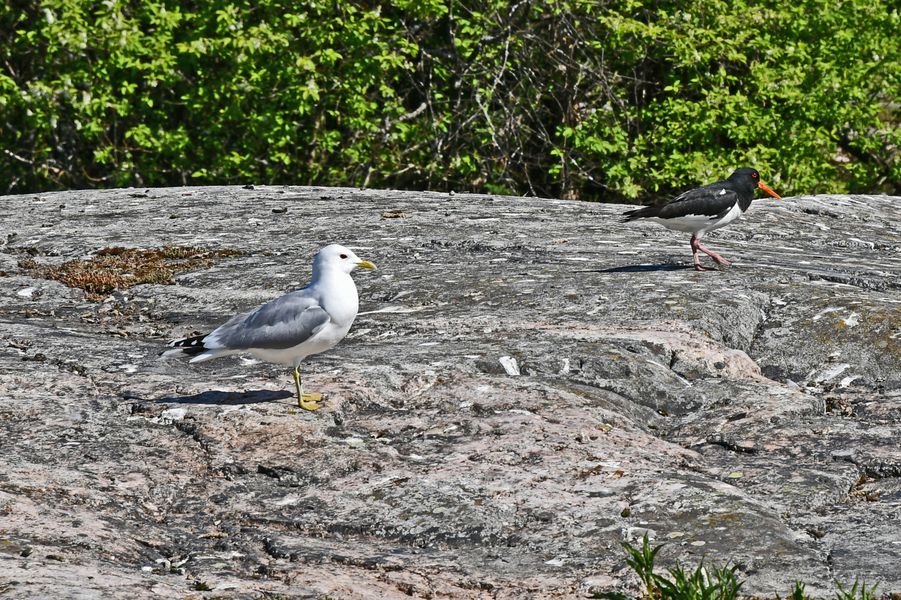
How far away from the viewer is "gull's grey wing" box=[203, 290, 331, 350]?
716 centimetres

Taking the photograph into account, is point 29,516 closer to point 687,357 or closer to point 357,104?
point 687,357

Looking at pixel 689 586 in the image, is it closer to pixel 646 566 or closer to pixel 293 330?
pixel 646 566

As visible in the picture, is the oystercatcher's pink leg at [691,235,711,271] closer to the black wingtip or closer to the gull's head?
the gull's head

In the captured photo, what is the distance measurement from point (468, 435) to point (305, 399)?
106 cm

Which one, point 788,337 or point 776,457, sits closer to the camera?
point 776,457

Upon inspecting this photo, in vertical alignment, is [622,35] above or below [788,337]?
above

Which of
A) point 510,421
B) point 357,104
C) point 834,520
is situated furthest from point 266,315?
point 357,104

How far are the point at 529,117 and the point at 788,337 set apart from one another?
15865mm

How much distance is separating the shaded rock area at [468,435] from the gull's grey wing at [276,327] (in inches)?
14.8

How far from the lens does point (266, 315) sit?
726cm

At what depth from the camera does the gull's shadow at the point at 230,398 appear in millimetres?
7234

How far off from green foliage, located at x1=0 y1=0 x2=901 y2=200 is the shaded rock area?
1111 cm

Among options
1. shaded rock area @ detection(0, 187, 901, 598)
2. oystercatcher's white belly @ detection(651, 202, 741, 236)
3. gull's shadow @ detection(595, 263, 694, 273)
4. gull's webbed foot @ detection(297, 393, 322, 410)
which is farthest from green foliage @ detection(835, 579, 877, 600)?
oystercatcher's white belly @ detection(651, 202, 741, 236)

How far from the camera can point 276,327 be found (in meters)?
7.16
